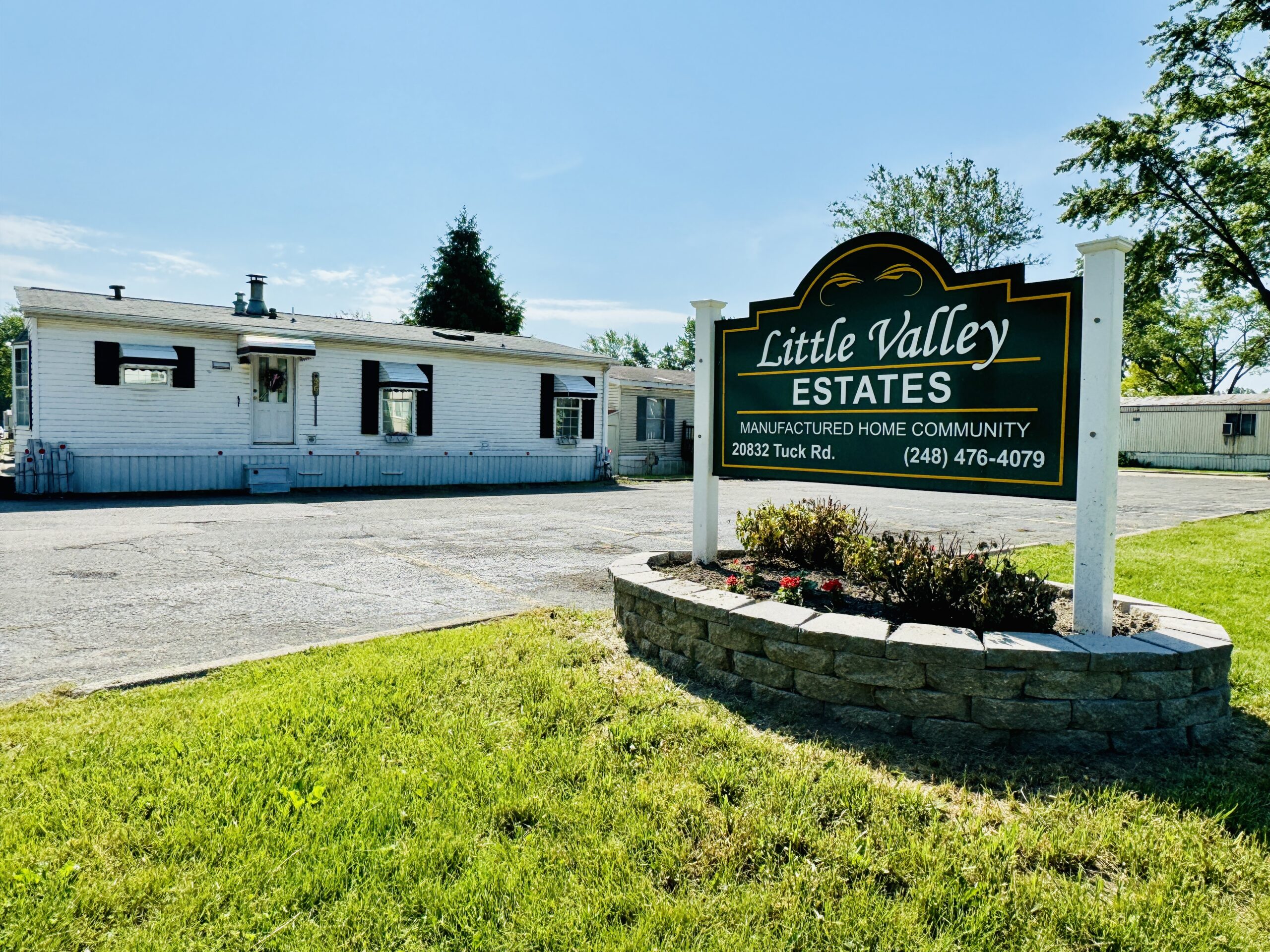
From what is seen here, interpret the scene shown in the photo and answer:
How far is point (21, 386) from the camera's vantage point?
47.9ft

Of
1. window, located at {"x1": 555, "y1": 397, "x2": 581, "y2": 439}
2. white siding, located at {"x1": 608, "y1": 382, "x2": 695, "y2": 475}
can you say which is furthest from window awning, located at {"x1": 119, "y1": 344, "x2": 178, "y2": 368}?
white siding, located at {"x1": 608, "y1": 382, "x2": 695, "y2": 475}

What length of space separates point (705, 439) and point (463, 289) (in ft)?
116

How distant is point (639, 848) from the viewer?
236cm

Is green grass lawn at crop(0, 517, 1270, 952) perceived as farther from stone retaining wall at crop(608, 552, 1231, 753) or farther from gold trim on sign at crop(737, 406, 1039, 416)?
gold trim on sign at crop(737, 406, 1039, 416)

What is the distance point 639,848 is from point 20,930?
165 cm

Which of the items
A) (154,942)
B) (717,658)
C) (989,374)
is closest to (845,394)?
(989,374)

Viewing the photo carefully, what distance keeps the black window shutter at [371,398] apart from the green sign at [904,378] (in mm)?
13520

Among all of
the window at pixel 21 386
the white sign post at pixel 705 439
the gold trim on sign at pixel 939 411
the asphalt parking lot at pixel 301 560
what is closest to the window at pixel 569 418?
the asphalt parking lot at pixel 301 560

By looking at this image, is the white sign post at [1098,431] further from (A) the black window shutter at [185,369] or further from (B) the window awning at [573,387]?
(B) the window awning at [573,387]

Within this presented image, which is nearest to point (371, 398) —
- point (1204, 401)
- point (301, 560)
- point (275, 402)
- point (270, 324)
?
point (275, 402)

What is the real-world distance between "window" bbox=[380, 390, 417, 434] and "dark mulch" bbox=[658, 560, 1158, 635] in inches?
540

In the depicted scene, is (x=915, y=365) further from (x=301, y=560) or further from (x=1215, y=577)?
(x=301, y=560)

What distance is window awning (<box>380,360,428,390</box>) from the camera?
17.0 m

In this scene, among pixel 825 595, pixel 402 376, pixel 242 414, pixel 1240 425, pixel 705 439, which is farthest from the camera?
pixel 1240 425
